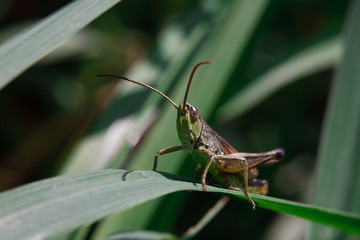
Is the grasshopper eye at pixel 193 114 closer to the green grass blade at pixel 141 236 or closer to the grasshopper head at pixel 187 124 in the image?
the grasshopper head at pixel 187 124

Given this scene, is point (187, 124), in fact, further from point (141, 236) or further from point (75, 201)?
point (75, 201)

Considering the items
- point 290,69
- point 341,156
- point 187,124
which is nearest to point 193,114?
point 187,124

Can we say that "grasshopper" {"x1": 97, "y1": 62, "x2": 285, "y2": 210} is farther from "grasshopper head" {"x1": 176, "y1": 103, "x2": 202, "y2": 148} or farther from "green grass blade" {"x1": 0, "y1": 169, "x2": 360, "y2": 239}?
"green grass blade" {"x1": 0, "y1": 169, "x2": 360, "y2": 239}

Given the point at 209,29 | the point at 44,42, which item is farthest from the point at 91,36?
the point at 44,42

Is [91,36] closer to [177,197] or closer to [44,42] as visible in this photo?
[177,197]

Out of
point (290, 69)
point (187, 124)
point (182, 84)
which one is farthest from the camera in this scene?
point (290, 69)

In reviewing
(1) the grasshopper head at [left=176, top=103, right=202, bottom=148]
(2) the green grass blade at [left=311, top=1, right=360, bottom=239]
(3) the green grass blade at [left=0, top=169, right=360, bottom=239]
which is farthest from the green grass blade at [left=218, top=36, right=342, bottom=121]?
(3) the green grass blade at [left=0, top=169, right=360, bottom=239]
